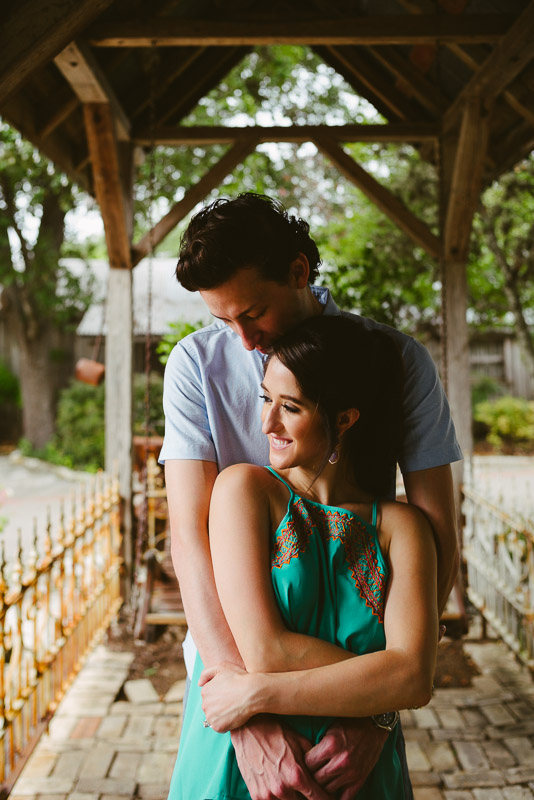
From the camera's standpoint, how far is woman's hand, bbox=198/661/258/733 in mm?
1263

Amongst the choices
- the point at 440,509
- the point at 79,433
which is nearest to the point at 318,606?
the point at 440,509

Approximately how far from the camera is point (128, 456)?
16.1 feet

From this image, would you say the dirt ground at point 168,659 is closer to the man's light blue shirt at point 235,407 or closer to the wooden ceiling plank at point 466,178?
the wooden ceiling plank at point 466,178

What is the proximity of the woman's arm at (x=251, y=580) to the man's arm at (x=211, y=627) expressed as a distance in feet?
0.17

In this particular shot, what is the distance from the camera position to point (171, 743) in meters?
3.42

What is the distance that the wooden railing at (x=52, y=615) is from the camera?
9.50 ft

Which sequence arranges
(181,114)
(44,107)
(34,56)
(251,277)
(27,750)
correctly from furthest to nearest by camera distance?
(181,114) → (44,107) → (27,750) → (34,56) → (251,277)


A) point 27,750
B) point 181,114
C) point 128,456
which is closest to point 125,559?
point 128,456

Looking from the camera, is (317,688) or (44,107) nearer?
(317,688)

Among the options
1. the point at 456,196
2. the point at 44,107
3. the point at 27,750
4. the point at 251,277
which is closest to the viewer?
the point at 251,277

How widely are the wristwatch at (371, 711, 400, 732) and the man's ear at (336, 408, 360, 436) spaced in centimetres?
55

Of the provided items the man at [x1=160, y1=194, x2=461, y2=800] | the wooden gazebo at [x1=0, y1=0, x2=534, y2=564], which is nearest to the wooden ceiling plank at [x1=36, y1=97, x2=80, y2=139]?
the wooden gazebo at [x1=0, y1=0, x2=534, y2=564]

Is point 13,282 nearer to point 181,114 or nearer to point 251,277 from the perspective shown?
point 181,114

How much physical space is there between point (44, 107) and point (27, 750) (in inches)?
134
